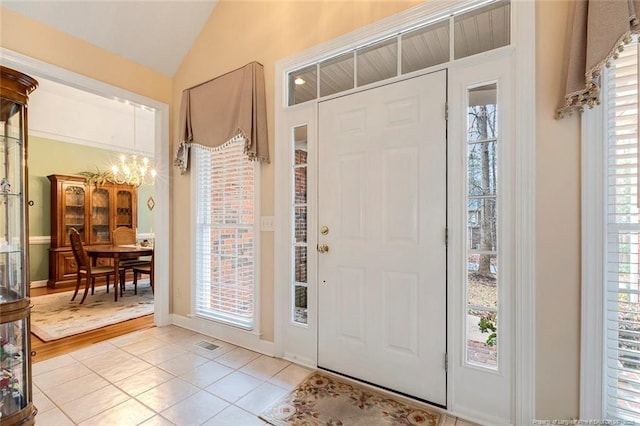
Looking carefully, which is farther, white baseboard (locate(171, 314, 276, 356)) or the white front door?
white baseboard (locate(171, 314, 276, 356))

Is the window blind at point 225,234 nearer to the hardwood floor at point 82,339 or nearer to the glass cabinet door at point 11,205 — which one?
the hardwood floor at point 82,339

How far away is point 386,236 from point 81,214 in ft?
18.8

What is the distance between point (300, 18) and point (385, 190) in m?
1.58

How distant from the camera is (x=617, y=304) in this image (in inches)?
57.9

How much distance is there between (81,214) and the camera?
5.38 metres

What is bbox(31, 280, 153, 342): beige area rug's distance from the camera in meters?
3.23

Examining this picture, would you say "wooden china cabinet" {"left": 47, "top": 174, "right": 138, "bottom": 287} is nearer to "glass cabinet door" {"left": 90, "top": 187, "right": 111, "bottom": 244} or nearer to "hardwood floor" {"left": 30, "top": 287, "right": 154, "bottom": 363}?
"glass cabinet door" {"left": 90, "top": 187, "right": 111, "bottom": 244}

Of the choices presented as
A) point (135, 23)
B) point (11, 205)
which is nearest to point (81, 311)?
point (11, 205)

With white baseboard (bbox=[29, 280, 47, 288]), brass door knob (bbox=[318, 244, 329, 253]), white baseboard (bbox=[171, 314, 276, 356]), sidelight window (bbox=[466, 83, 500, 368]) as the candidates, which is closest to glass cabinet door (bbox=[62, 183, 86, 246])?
white baseboard (bbox=[29, 280, 47, 288])

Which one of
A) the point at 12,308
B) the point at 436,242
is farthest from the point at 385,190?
the point at 12,308

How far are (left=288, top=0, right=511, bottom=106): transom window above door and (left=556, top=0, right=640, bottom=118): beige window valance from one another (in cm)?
33

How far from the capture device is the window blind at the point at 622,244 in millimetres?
1434

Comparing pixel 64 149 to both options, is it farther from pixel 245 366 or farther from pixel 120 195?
pixel 245 366

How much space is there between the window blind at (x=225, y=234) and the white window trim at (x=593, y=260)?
2273 millimetres
